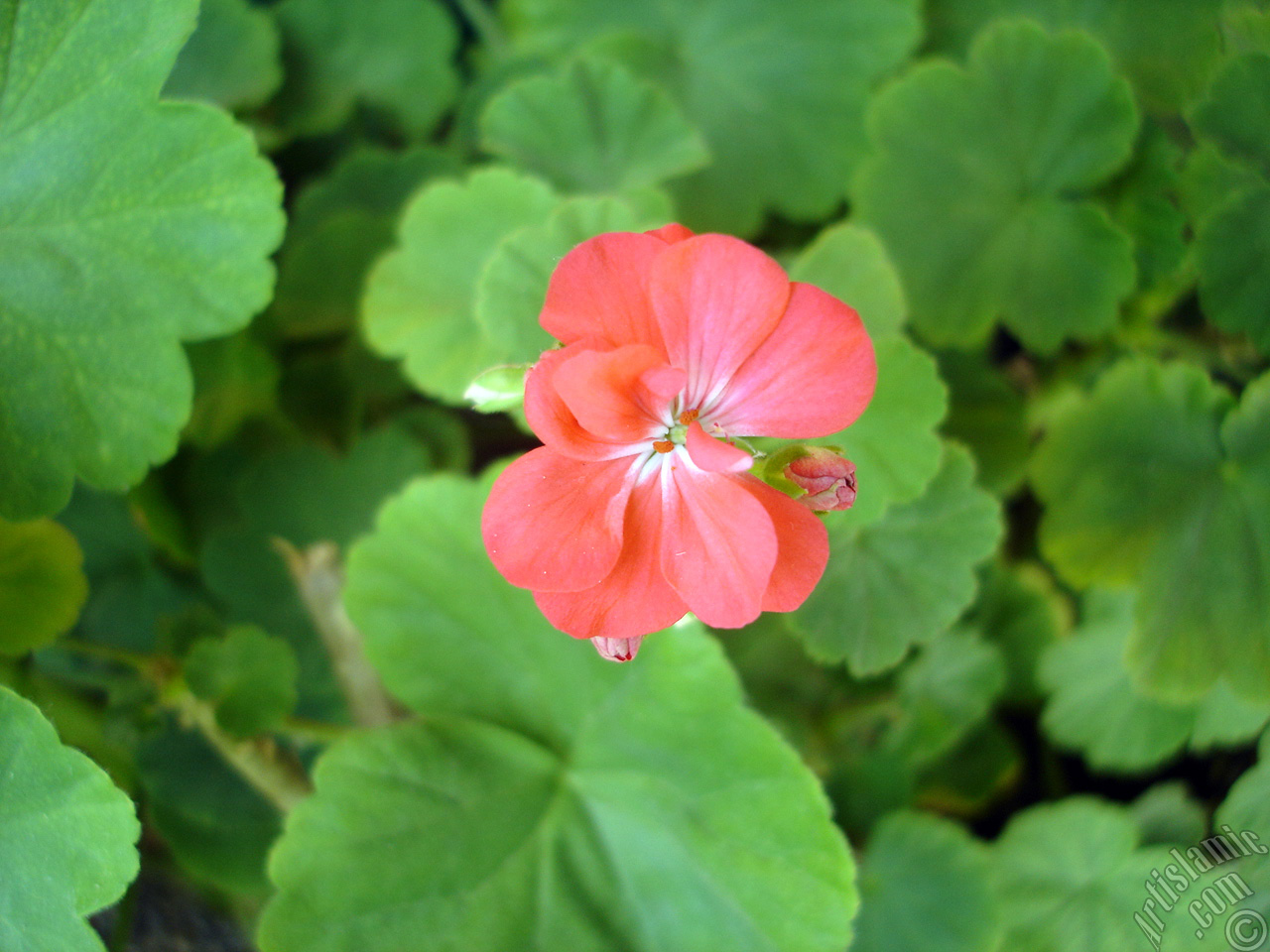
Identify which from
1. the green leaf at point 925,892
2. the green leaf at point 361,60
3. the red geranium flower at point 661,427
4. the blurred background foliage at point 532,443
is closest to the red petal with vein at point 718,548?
the red geranium flower at point 661,427

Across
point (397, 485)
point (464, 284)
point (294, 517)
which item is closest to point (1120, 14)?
point (464, 284)

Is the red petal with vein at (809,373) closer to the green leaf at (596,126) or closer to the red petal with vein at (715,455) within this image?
the red petal with vein at (715,455)

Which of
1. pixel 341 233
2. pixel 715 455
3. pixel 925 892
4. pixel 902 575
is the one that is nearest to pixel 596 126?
pixel 341 233

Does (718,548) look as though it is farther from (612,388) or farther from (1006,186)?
(1006,186)

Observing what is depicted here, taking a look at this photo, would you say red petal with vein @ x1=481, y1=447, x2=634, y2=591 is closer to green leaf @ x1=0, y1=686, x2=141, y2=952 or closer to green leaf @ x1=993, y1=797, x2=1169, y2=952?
green leaf @ x1=0, y1=686, x2=141, y2=952

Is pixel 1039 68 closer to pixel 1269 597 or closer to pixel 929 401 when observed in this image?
pixel 929 401

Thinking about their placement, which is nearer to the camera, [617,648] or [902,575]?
[617,648]
